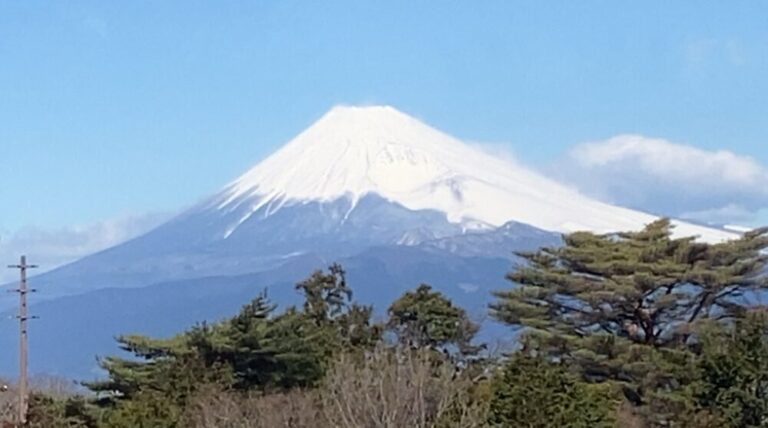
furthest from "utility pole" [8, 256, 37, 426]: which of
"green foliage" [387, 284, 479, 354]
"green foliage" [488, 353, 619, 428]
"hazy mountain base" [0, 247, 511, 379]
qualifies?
"hazy mountain base" [0, 247, 511, 379]

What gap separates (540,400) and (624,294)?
13.2m

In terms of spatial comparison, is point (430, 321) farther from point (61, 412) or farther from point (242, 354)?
point (61, 412)

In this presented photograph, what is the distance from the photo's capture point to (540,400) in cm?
1786

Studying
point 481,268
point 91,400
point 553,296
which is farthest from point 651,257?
point 481,268

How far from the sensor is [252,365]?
28.2 meters

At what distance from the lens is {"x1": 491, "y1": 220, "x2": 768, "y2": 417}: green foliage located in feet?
97.4

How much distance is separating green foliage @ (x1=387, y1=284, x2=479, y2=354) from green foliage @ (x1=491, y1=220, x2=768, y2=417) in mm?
1332

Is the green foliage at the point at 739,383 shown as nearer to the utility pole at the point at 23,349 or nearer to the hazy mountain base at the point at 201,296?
the utility pole at the point at 23,349

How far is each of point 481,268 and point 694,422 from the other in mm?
98561

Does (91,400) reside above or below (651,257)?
below

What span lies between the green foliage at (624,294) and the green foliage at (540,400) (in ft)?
32.6

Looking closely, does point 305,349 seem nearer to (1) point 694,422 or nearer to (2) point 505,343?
(2) point 505,343

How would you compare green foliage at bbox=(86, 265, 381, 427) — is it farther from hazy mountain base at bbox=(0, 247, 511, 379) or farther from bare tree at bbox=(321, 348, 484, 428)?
hazy mountain base at bbox=(0, 247, 511, 379)

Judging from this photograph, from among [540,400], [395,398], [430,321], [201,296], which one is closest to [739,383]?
[540,400]
